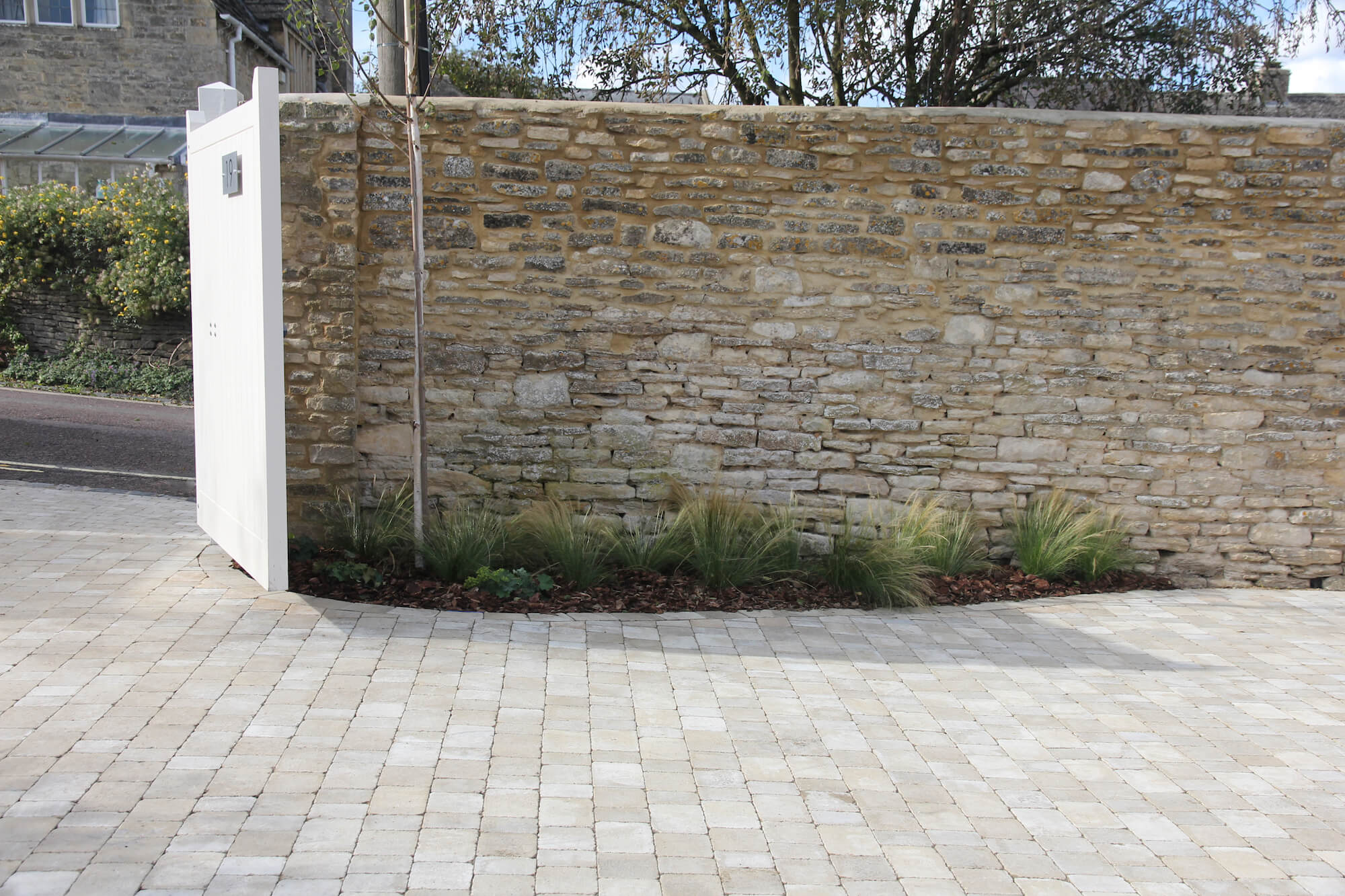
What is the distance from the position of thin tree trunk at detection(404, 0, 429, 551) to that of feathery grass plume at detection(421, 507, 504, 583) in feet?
0.26

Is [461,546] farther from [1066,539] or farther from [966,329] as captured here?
[1066,539]

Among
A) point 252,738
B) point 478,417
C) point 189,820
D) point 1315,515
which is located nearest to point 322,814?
point 189,820

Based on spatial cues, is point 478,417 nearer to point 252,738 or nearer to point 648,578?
point 648,578

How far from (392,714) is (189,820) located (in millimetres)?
934

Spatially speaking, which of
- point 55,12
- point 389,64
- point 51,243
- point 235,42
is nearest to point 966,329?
point 389,64

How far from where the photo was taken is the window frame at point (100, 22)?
2019 centimetres

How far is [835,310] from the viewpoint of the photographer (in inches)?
246

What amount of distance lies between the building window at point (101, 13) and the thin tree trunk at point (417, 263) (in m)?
18.5

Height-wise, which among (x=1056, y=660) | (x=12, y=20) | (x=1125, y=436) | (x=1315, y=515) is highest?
(x=12, y=20)

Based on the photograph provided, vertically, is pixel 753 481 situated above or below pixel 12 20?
below

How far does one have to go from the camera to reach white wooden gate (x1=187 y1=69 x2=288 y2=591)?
Result: 4.72 metres

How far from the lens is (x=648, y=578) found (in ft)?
19.3

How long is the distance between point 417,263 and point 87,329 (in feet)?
37.4

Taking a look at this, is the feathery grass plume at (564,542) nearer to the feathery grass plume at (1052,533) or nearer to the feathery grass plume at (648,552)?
the feathery grass plume at (648,552)
